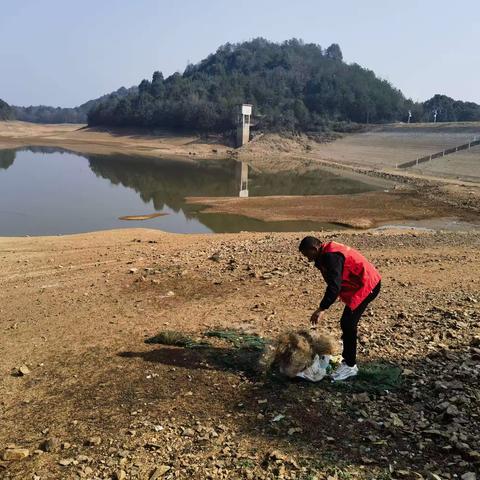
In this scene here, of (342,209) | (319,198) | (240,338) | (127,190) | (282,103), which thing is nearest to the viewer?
(240,338)

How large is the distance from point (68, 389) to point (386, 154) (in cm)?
6006

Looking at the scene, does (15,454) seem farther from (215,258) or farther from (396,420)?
(215,258)

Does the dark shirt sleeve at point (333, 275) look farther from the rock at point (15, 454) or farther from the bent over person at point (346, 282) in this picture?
the rock at point (15, 454)

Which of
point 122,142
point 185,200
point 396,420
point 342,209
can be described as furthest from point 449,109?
point 396,420

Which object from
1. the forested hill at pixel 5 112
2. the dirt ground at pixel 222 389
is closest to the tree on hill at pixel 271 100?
the forested hill at pixel 5 112

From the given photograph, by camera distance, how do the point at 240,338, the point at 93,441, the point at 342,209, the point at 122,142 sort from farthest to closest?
the point at 122,142 → the point at 342,209 → the point at 240,338 → the point at 93,441

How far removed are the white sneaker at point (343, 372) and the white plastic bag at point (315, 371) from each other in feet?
0.40

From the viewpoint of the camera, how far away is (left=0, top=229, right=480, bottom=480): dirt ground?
4348mm

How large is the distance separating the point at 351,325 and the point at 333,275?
667mm

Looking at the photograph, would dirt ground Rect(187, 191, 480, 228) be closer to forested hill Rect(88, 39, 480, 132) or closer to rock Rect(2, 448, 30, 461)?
rock Rect(2, 448, 30, 461)

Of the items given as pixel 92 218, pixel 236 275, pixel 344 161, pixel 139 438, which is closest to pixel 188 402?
pixel 139 438

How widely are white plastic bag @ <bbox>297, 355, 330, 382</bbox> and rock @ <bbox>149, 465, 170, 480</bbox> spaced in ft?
5.90

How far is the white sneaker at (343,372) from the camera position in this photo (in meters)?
5.50

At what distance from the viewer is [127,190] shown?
121ft
